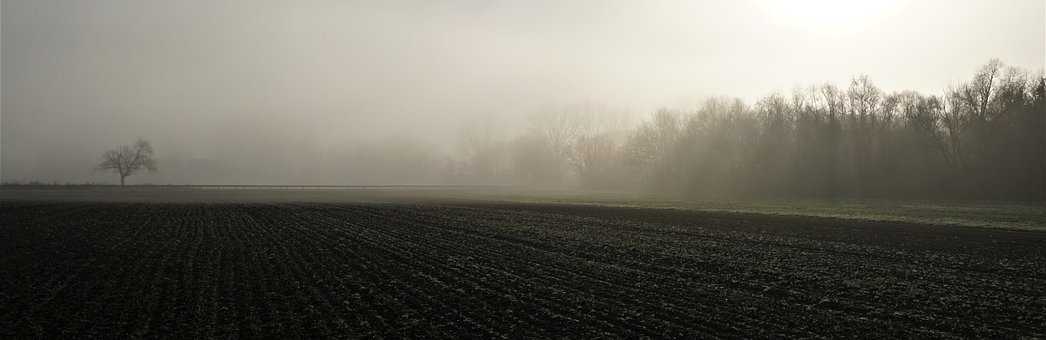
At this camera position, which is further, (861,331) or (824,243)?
(824,243)

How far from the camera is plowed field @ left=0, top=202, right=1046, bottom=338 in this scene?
31.1 feet

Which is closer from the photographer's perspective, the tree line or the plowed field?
the plowed field

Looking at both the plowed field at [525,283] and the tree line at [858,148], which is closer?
the plowed field at [525,283]

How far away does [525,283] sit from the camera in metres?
13.1

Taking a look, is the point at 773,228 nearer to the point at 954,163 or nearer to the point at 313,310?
the point at 313,310

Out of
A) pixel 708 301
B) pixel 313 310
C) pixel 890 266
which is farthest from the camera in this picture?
pixel 890 266

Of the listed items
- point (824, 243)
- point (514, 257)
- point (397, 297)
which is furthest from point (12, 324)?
point (824, 243)

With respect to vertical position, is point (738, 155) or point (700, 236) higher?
point (738, 155)

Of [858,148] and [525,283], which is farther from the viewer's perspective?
[858,148]

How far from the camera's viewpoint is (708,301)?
11211 mm

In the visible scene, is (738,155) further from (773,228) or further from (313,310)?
(313,310)

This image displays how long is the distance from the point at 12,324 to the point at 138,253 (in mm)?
8914

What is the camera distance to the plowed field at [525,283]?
949 centimetres

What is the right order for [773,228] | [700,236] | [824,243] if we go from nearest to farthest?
[824,243]
[700,236]
[773,228]
